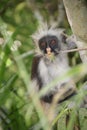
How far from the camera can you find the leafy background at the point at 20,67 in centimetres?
130

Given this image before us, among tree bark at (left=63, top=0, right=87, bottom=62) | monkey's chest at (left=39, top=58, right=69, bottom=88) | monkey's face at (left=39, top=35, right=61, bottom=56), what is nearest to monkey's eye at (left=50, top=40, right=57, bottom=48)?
monkey's face at (left=39, top=35, right=61, bottom=56)

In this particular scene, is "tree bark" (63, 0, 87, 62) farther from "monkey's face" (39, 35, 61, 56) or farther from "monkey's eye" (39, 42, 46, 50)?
"monkey's eye" (39, 42, 46, 50)

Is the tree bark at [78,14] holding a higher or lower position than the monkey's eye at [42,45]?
higher

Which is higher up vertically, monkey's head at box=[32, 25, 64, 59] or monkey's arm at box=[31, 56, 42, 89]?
monkey's head at box=[32, 25, 64, 59]

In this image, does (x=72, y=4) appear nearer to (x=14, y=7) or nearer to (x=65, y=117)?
(x=65, y=117)

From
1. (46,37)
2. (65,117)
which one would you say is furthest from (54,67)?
(65,117)

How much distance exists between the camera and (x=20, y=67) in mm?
1176

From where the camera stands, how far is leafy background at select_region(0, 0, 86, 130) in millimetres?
1302

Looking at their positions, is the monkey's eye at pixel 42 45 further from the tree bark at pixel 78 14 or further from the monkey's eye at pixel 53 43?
the tree bark at pixel 78 14

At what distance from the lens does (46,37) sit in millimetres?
2877

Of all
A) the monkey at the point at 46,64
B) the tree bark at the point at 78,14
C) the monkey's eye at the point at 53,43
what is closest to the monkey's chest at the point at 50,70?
the monkey at the point at 46,64

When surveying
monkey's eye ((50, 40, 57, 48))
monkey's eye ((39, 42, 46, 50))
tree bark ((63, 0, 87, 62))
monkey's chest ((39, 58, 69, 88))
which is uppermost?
tree bark ((63, 0, 87, 62))

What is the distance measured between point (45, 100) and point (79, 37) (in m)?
1.13

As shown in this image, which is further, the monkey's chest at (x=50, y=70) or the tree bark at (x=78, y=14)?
the monkey's chest at (x=50, y=70)
